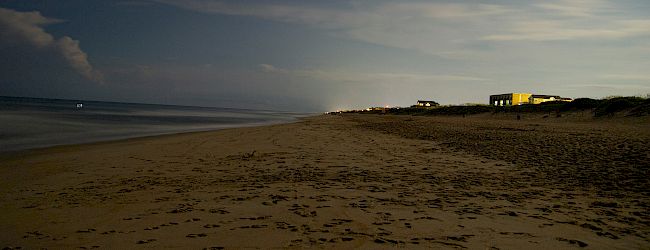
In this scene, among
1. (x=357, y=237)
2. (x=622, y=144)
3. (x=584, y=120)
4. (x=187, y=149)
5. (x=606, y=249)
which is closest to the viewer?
(x=606, y=249)

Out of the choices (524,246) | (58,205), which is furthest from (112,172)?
(524,246)

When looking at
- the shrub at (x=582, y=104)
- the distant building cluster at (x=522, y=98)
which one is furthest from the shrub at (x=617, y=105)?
the distant building cluster at (x=522, y=98)

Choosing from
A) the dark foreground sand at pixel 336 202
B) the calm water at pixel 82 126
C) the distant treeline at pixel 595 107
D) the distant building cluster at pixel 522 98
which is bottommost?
the calm water at pixel 82 126

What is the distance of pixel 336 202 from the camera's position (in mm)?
5227

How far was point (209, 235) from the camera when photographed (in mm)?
3883

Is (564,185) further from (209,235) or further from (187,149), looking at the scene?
(187,149)

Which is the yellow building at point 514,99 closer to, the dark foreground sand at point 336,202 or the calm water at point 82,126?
the calm water at point 82,126

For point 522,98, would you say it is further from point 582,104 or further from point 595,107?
point 595,107

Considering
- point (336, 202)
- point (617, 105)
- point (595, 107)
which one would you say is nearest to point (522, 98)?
point (595, 107)

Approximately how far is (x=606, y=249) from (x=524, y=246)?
70 centimetres

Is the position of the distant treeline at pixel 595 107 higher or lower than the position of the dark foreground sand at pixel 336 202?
higher

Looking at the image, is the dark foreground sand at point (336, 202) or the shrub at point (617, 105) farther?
the shrub at point (617, 105)

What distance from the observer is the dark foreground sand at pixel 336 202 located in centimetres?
376

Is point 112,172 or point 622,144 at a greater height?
point 622,144
